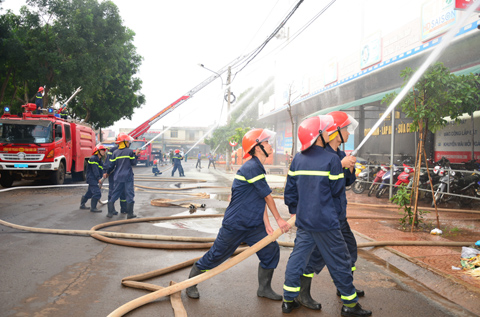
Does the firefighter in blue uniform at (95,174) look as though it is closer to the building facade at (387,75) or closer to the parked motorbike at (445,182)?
the building facade at (387,75)

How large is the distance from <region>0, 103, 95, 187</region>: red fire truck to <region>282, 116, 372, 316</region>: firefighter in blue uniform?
12.7m

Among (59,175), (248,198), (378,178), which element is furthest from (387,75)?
(248,198)

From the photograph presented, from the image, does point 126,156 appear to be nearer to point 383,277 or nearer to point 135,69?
point 383,277

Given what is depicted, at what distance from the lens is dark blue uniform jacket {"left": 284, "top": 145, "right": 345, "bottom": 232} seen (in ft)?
11.6

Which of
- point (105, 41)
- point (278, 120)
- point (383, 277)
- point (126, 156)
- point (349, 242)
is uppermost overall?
point (105, 41)

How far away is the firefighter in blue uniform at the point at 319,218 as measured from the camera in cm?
349

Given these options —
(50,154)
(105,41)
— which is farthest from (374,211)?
(105,41)

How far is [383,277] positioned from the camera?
→ 472cm

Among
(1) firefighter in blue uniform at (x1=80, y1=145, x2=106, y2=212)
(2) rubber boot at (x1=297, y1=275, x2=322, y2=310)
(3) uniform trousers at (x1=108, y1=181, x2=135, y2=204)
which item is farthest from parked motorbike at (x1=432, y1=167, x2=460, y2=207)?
(1) firefighter in blue uniform at (x1=80, y1=145, x2=106, y2=212)

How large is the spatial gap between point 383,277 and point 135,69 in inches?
1217

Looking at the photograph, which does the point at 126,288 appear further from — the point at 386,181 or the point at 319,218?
the point at 386,181

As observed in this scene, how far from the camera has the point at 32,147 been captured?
13992mm

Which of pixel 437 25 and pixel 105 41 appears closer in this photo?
pixel 437 25

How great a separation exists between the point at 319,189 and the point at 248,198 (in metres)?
0.71
